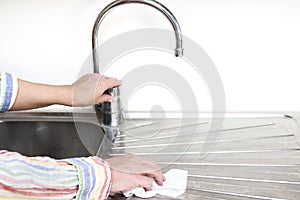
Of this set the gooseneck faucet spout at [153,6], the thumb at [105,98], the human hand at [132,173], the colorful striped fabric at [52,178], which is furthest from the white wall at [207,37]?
the colorful striped fabric at [52,178]

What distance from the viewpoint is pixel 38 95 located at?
35.7 inches

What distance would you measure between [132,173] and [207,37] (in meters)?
0.46

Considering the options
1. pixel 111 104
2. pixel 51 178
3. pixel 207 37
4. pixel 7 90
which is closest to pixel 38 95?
pixel 7 90

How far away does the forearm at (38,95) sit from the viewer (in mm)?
889

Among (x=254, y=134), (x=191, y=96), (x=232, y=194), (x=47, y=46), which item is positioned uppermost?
(x=47, y=46)

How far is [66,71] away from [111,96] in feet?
0.76

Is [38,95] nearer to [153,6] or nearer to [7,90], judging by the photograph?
[7,90]

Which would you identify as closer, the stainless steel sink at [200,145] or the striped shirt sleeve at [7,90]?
the stainless steel sink at [200,145]

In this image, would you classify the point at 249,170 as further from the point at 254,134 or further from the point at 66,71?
the point at 66,71

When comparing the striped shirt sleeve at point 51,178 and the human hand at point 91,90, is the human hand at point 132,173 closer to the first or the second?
the striped shirt sleeve at point 51,178

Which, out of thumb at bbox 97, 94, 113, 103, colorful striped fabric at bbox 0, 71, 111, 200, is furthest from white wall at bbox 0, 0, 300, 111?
colorful striped fabric at bbox 0, 71, 111, 200

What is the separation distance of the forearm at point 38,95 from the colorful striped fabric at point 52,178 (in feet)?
0.85

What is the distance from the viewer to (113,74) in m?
1.08

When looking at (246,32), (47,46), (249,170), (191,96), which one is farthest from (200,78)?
(47,46)
